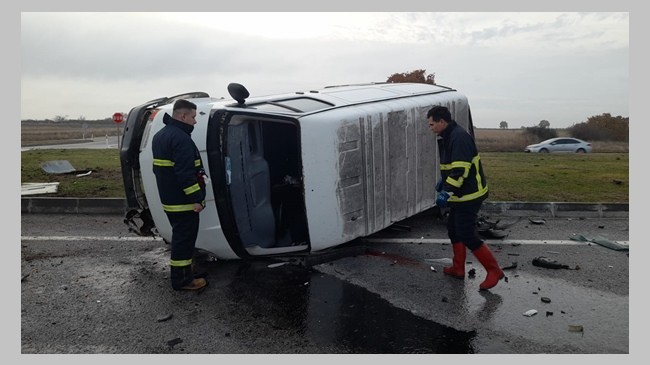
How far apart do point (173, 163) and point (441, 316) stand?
8.23ft

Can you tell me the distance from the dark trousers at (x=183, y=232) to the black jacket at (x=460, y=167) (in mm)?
2270

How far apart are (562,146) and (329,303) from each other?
73.0 feet

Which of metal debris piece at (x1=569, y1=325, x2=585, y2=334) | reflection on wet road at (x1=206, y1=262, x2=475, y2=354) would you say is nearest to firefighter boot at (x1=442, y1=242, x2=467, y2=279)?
reflection on wet road at (x1=206, y1=262, x2=475, y2=354)

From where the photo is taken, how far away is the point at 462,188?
13.9 feet

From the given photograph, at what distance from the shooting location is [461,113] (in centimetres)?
637

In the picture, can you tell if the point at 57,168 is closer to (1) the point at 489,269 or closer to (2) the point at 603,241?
(1) the point at 489,269

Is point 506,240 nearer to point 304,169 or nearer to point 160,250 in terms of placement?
point 304,169

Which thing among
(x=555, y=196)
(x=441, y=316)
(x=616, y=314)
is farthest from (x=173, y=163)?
(x=555, y=196)

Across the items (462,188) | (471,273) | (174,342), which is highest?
(462,188)

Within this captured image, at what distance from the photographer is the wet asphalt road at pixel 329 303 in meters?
3.27

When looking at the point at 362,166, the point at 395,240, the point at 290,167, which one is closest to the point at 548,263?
the point at 395,240

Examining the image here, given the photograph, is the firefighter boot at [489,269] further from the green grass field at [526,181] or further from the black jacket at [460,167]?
the green grass field at [526,181]

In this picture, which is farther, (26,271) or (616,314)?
(26,271)

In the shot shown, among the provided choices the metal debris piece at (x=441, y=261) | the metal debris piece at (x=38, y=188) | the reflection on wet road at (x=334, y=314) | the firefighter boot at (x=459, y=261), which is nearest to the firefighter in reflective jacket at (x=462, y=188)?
the firefighter boot at (x=459, y=261)
